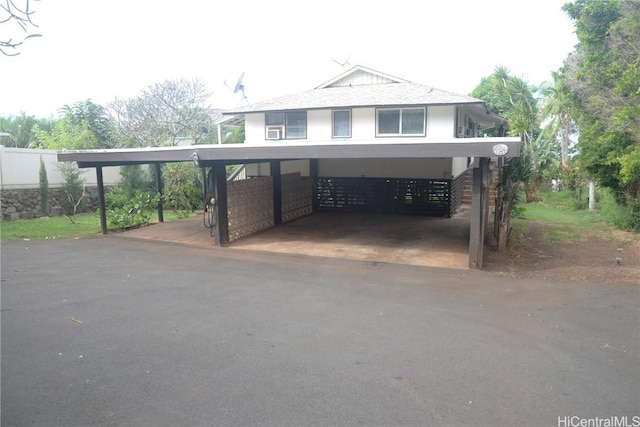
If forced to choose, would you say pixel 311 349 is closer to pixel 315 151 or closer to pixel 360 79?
pixel 315 151

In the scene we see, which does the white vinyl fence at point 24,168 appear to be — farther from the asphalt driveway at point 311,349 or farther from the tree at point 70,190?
the asphalt driveway at point 311,349

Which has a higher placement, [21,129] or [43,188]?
[21,129]

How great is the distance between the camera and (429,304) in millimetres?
6383

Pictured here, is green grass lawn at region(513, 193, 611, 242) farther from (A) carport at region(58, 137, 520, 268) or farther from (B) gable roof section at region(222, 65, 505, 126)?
(A) carport at region(58, 137, 520, 268)

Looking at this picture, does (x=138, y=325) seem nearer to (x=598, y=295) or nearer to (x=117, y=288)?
(x=117, y=288)

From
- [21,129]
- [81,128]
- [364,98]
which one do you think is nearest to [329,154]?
[364,98]

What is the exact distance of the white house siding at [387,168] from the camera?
16.5 m

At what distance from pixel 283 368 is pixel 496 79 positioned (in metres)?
26.8

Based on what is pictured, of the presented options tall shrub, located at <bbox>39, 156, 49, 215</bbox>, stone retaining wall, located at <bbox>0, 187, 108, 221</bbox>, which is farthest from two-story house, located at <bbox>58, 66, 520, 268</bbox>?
stone retaining wall, located at <bbox>0, 187, 108, 221</bbox>

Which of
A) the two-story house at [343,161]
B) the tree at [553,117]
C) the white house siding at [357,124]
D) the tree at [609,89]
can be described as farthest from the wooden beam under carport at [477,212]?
the tree at [553,117]

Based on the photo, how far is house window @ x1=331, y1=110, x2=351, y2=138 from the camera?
1686cm

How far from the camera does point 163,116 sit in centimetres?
2598

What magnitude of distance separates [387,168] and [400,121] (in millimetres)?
2036

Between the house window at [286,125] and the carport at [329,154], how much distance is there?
679 centimetres
